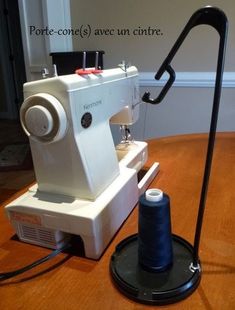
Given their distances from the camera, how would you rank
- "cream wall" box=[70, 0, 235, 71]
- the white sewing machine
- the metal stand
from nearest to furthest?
Result: 1. the metal stand
2. the white sewing machine
3. "cream wall" box=[70, 0, 235, 71]

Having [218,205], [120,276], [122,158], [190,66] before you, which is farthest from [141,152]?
[190,66]

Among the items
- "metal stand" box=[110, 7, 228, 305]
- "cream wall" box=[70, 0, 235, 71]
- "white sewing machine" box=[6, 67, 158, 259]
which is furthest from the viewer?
"cream wall" box=[70, 0, 235, 71]

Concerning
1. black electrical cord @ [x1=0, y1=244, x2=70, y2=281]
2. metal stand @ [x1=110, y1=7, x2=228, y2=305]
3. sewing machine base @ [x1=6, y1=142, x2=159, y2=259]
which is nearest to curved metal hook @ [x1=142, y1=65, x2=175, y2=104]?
metal stand @ [x1=110, y1=7, x2=228, y2=305]

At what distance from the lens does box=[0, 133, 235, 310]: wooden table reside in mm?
540

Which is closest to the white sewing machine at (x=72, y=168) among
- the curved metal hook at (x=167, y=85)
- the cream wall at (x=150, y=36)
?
the curved metal hook at (x=167, y=85)

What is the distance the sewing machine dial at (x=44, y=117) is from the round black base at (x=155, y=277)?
0.96 ft

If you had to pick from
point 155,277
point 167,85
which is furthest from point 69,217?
point 167,85

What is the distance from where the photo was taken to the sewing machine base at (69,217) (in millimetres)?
644

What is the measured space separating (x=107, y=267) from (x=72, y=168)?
0.76ft

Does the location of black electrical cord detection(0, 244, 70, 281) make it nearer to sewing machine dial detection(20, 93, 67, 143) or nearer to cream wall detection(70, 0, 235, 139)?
sewing machine dial detection(20, 93, 67, 143)

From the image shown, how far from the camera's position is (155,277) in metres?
0.58

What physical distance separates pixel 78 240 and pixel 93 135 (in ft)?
0.84

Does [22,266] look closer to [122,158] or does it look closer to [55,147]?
[55,147]

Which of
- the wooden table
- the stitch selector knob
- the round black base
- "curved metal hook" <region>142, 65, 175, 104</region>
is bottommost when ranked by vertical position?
the wooden table
